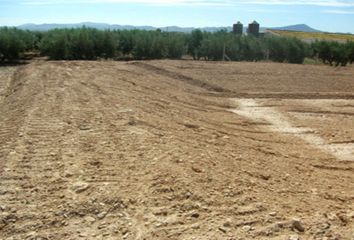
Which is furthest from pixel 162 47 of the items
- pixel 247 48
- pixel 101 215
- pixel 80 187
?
pixel 101 215

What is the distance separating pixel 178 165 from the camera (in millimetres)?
6242

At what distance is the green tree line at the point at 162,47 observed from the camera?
28.4 metres

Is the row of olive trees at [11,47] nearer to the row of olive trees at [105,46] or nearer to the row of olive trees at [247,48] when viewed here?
the row of olive trees at [105,46]

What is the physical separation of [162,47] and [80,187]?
24546 millimetres

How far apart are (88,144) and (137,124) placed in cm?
162

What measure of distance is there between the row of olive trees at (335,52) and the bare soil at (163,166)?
57.3ft

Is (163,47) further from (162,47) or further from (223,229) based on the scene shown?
(223,229)

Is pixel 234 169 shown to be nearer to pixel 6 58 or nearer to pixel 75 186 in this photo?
pixel 75 186

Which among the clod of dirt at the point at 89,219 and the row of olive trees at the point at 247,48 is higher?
the row of olive trees at the point at 247,48

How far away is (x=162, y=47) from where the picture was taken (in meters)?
29.5

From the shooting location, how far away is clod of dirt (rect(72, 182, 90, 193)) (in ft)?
17.7

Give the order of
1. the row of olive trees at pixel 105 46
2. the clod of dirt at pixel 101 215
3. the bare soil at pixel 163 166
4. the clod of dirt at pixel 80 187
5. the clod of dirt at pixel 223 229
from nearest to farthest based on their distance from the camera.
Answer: the clod of dirt at pixel 223 229 < the bare soil at pixel 163 166 < the clod of dirt at pixel 101 215 < the clod of dirt at pixel 80 187 < the row of olive trees at pixel 105 46

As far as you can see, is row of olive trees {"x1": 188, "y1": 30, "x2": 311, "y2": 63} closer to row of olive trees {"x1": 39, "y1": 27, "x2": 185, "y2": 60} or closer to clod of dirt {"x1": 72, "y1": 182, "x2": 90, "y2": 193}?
row of olive trees {"x1": 39, "y1": 27, "x2": 185, "y2": 60}

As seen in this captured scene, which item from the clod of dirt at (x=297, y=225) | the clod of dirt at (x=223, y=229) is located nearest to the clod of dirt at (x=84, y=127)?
the clod of dirt at (x=223, y=229)
